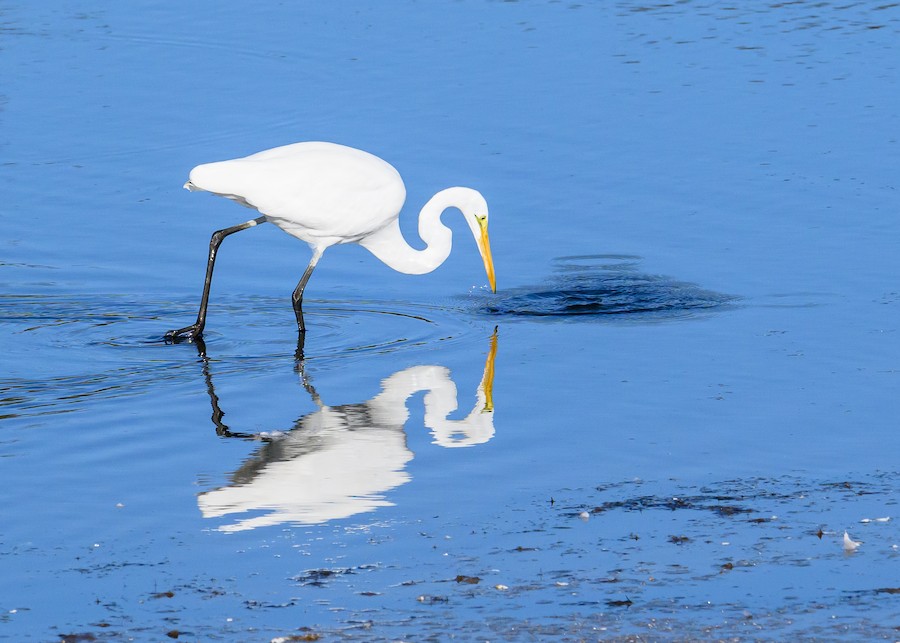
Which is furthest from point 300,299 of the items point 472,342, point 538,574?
point 538,574

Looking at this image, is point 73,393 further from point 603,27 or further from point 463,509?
point 603,27

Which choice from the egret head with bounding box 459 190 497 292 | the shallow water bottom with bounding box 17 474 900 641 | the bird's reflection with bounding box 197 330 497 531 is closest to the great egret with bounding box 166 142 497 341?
the egret head with bounding box 459 190 497 292

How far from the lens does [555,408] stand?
8492 mm

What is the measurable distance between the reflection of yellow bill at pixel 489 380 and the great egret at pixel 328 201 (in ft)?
3.07

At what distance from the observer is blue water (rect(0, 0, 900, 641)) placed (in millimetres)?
5949

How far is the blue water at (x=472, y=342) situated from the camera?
5.95m

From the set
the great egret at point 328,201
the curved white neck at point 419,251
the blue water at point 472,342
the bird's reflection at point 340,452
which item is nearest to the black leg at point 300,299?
the great egret at point 328,201

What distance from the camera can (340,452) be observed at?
775 centimetres

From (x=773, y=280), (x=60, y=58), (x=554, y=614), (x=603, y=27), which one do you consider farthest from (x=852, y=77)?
(x=554, y=614)

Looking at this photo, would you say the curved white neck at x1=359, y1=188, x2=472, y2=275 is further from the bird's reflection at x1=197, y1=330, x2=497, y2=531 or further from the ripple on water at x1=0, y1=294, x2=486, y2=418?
the bird's reflection at x1=197, y1=330, x2=497, y2=531

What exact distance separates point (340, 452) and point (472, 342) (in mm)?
2454

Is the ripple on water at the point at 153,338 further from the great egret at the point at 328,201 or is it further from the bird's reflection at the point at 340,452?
the bird's reflection at the point at 340,452

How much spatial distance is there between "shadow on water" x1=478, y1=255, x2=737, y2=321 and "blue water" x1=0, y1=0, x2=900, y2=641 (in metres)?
0.04

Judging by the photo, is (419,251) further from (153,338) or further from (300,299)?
(153,338)
